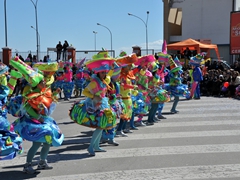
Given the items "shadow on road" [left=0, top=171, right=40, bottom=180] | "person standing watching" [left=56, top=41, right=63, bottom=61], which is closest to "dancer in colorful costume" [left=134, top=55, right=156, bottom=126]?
"shadow on road" [left=0, top=171, right=40, bottom=180]

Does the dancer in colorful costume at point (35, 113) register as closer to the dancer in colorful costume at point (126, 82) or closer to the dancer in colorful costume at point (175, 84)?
the dancer in colorful costume at point (126, 82)

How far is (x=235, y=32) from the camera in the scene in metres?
27.5

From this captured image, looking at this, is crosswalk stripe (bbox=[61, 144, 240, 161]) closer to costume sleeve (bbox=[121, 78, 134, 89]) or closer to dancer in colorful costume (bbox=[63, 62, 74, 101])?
costume sleeve (bbox=[121, 78, 134, 89])

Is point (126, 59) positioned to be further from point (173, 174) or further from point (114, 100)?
point (173, 174)

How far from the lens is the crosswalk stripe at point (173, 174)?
5.66 metres

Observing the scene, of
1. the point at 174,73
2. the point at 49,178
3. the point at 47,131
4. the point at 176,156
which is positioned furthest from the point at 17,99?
the point at 174,73

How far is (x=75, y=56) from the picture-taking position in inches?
1232

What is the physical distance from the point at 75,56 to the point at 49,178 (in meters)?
26.1

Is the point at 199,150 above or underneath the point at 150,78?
underneath

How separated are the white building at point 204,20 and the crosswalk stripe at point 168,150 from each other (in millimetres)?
34427

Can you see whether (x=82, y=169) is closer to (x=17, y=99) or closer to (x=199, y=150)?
(x=17, y=99)

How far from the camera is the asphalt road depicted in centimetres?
582

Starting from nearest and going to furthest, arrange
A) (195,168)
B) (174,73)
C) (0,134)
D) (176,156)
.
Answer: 1. (0,134)
2. (195,168)
3. (176,156)
4. (174,73)

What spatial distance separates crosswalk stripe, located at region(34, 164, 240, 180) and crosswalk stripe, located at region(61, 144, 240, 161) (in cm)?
99
